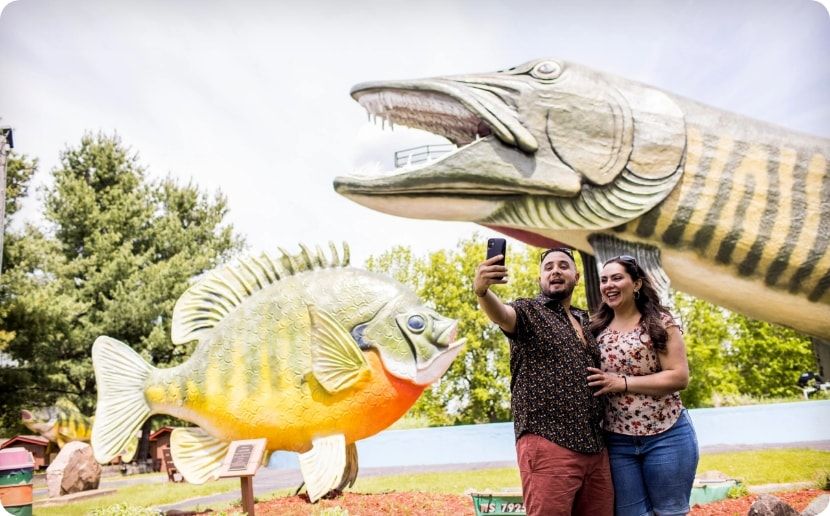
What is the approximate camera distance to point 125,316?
39.3 feet

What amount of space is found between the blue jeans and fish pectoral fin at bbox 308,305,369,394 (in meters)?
3.00

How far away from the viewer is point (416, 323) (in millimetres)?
4992

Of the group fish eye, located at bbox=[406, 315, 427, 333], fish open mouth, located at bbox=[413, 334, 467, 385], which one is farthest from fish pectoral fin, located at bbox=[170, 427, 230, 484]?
fish eye, located at bbox=[406, 315, 427, 333]

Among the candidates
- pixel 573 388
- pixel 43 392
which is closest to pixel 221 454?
pixel 573 388

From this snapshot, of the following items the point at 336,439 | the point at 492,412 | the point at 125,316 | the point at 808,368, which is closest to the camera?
the point at 336,439

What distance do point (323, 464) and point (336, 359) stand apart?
0.83m

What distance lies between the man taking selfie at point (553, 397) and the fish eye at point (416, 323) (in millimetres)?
2875

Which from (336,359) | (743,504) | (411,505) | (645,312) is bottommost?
(743,504)

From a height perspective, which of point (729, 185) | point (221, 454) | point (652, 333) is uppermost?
point (729, 185)

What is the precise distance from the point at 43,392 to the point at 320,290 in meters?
9.98

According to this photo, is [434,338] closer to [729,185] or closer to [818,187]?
[729,185]

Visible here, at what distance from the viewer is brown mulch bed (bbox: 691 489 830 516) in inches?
177

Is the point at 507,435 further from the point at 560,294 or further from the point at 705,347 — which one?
the point at 705,347

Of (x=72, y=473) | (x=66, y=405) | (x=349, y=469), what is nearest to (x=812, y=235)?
(x=349, y=469)
